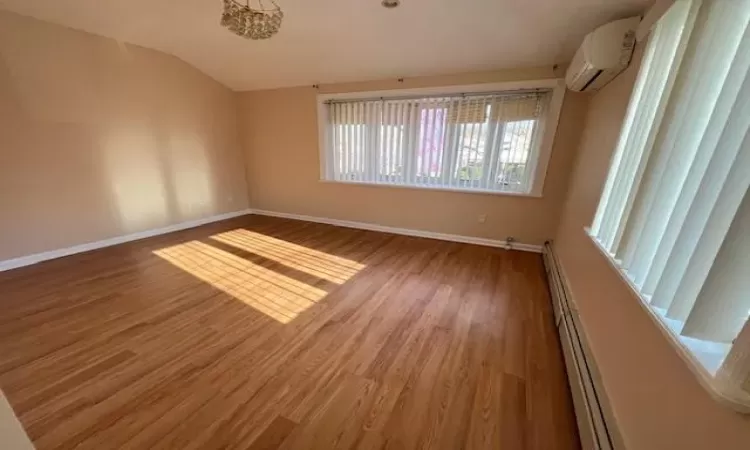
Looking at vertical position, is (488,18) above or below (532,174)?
above

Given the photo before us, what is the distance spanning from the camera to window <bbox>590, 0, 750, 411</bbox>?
2.14ft

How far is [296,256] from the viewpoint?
127 inches

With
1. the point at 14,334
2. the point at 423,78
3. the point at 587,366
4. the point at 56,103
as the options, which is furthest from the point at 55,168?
the point at 587,366

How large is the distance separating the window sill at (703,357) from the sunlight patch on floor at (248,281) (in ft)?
6.45

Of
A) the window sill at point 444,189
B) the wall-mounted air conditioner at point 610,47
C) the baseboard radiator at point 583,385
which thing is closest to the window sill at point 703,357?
the baseboard radiator at point 583,385

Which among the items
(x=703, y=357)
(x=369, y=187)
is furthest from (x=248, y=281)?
(x=703, y=357)

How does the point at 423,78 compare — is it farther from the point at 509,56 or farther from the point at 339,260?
the point at 339,260

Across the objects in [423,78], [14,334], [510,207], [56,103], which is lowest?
[14,334]

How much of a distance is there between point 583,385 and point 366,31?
3219 mm

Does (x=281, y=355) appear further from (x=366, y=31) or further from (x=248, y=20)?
(x=366, y=31)

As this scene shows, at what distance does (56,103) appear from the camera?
9.47 feet

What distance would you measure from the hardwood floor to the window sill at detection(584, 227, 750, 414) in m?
0.73

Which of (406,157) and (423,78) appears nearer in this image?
(423,78)

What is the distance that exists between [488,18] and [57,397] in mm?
3786
